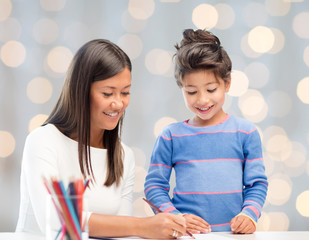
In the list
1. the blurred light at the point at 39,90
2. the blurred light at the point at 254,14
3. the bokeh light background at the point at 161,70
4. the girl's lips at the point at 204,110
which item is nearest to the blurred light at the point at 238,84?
the bokeh light background at the point at 161,70

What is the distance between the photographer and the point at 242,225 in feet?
3.98

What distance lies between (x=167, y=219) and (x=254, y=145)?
0.48 metres

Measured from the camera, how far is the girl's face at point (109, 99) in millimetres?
1233

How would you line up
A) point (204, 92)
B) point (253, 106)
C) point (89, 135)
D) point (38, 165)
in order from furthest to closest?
point (253, 106), point (204, 92), point (89, 135), point (38, 165)

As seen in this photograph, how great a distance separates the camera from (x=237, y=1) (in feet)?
6.86

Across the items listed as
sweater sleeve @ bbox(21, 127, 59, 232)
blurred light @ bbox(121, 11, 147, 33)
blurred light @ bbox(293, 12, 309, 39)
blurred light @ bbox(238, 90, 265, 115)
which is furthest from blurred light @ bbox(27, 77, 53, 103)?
blurred light @ bbox(293, 12, 309, 39)

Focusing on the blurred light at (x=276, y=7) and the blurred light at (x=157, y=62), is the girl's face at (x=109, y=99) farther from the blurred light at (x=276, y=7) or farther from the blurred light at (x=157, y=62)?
the blurred light at (x=276, y=7)

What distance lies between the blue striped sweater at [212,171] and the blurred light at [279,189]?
71cm

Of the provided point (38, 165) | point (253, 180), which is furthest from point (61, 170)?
point (253, 180)

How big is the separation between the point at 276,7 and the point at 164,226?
144 cm

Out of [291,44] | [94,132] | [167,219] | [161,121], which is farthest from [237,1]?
[167,219]

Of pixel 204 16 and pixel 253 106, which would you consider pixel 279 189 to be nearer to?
pixel 253 106

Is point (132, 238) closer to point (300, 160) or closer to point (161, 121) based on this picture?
point (161, 121)

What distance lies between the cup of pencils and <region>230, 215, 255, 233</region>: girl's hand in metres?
0.59
